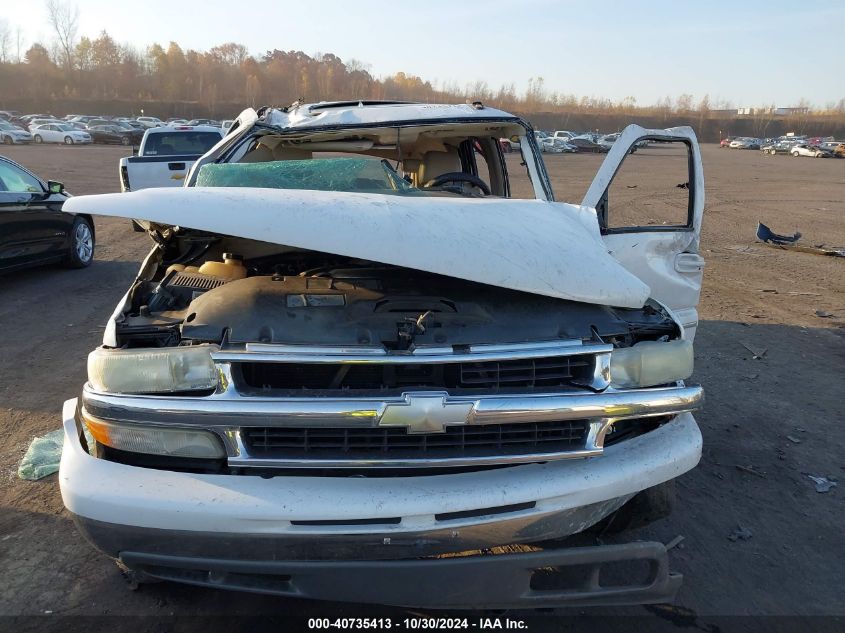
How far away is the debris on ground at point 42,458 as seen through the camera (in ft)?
11.0

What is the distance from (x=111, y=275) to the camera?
8031mm

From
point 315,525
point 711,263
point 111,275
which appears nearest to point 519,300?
point 315,525

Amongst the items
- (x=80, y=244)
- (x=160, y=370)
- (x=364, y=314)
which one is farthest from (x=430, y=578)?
(x=80, y=244)

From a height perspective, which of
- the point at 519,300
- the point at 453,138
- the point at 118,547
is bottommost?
the point at 118,547

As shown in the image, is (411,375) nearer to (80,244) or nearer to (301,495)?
(301,495)

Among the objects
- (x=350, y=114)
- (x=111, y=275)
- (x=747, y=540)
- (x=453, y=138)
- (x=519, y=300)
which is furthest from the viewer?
(x=111, y=275)

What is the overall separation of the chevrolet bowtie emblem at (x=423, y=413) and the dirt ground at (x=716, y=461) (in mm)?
915

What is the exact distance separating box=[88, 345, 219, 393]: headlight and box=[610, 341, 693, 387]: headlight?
1.36 m

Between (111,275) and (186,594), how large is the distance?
655 centimetres

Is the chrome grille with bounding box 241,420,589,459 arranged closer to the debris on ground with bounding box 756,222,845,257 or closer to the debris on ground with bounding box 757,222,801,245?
the debris on ground with bounding box 756,222,845,257

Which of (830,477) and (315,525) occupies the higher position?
(315,525)

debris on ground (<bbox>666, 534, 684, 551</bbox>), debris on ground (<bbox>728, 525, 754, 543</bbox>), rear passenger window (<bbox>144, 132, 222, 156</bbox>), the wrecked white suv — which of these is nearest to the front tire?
rear passenger window (<bbox>144, 132, 222, 156</bbox>)

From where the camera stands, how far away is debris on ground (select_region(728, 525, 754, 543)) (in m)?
2.96

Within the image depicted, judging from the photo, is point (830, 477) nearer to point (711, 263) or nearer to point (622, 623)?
point (622, 623)
